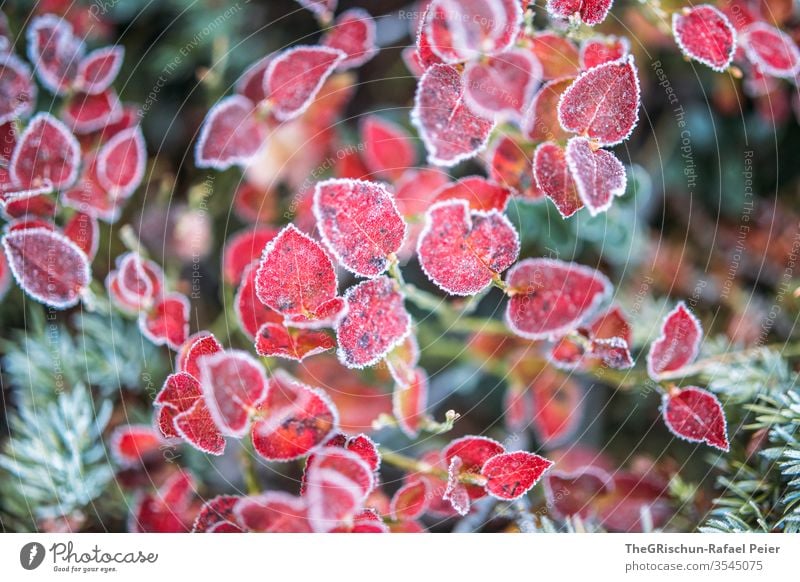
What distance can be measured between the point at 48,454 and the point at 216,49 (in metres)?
0.20

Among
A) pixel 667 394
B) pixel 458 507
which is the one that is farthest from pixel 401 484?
pixel 667 394

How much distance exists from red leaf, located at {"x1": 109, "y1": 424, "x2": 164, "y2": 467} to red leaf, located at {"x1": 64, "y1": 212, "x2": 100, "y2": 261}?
0.27ft

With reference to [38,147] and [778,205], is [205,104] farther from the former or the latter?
[778,205]

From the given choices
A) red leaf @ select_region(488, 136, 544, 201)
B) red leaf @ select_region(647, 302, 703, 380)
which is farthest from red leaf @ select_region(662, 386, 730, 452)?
red leaf @ select_region(488, 136, 544, 201)

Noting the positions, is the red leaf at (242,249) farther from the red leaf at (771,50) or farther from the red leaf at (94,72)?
the red leaf at (771,50)

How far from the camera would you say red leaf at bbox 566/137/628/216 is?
278 millimetres

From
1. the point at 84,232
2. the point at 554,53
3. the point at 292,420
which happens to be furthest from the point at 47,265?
the point at 554,53

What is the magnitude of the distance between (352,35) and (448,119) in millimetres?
58

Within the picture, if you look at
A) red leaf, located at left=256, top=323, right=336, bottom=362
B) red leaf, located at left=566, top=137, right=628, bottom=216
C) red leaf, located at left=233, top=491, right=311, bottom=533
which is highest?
red leaf, located at left=566, top=137, right=628, bottom=216

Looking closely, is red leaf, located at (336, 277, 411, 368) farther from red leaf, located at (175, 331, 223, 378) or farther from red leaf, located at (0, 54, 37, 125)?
red leaf, located at (0, 54, 37, 125)

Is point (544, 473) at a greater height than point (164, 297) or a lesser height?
lesser

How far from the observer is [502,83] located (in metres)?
0.28

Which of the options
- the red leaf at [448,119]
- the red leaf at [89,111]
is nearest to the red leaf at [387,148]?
the red leaf at [448,119]

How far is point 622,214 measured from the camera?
306 mm
